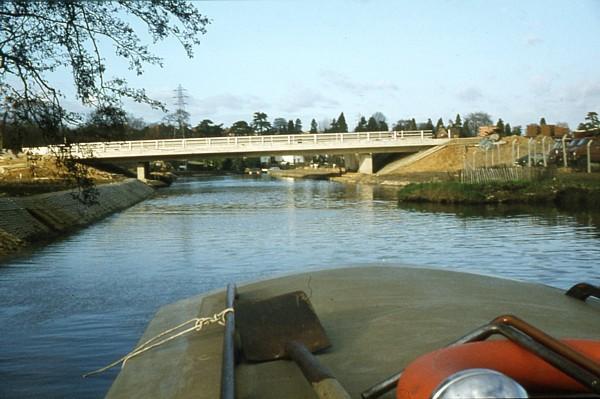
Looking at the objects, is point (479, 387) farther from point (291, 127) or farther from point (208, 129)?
point (291, 127)

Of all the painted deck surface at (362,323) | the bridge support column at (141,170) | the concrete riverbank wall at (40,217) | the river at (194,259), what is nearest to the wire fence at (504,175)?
the river at (194,259)

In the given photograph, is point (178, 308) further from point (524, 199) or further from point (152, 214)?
point (524, 199)

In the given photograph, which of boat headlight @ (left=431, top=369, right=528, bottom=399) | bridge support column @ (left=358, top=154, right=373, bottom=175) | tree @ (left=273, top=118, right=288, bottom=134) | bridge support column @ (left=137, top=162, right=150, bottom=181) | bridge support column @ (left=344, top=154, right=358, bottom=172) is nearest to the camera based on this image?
boat headlight @ (left=431, top=369, right=528, bottom=399)

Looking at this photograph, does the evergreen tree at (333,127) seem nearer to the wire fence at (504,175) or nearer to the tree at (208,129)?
the tree at (208,129)

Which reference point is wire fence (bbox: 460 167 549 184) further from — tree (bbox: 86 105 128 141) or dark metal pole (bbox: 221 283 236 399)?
dark metal pole (bbox: 221 283 236 399)

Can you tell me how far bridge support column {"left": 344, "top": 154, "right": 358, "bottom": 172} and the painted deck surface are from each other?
3217 inches

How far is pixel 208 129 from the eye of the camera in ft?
476

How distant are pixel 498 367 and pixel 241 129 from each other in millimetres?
159677

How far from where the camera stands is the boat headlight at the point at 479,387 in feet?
6.68

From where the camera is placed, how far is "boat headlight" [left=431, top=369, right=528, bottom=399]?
6.68 feet

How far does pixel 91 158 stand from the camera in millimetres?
10422

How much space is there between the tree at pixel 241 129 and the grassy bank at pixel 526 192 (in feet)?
393

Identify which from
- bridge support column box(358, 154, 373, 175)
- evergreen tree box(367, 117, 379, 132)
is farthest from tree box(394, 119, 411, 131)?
bridge support column box(358, 154, 373, 175)

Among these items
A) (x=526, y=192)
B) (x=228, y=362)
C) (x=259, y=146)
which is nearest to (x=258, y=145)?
(x=259, y=146)
